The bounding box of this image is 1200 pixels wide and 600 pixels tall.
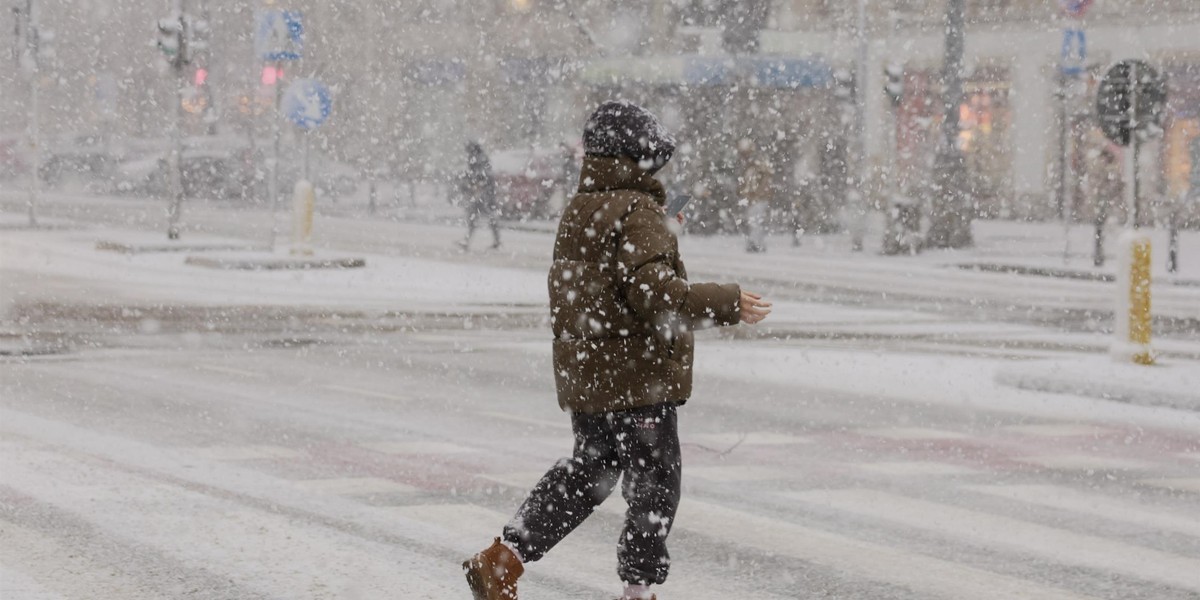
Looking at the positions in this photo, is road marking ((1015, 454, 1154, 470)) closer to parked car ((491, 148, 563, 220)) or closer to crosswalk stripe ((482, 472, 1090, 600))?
crosswalk stripe ((482, 472, 1090, 600))

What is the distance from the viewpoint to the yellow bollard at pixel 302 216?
925 inches

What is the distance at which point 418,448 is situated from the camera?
31.0 ft

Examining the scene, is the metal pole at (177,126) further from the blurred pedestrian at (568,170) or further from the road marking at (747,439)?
the road marking at (747,439)

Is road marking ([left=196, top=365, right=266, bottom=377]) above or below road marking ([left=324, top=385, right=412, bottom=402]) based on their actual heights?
above

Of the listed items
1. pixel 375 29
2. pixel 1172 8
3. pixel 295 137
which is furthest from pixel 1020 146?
pixel 295 137

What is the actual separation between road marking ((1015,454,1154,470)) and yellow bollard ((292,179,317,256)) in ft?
49.7

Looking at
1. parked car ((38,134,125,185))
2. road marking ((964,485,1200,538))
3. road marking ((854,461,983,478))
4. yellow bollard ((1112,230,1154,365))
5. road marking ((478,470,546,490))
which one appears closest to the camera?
road marking ((964,485,1200,538))

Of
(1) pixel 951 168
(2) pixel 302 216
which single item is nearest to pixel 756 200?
(1) pixel 951 168

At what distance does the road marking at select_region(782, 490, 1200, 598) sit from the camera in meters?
6.75

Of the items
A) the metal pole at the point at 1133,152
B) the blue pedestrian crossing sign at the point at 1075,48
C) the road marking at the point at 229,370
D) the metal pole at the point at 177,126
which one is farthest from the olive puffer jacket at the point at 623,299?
the metal pole at the point at 177,126

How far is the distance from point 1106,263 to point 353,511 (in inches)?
801

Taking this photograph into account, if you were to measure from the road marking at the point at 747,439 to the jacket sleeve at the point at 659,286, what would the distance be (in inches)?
175

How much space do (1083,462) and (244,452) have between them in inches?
156

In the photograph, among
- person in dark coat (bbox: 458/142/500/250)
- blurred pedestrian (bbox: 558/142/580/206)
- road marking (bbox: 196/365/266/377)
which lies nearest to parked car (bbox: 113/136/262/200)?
blurred pedestrian (bbox: 558/142/580/206)
